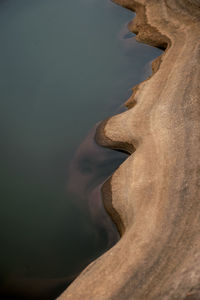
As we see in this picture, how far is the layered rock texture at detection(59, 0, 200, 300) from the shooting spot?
260 centimetres

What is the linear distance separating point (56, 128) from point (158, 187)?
179cm

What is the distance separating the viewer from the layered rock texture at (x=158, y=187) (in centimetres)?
260

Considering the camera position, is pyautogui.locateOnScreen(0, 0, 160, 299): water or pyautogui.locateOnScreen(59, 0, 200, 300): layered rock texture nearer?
pyautogui.locateOnScreen(59, 0, 200, 300): layered rock texture

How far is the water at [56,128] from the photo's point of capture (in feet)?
11.0

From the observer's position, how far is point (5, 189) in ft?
13.3

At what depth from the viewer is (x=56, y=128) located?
4566mm

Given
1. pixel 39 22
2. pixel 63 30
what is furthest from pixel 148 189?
pixel 39 22

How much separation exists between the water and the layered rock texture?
0.80 feet

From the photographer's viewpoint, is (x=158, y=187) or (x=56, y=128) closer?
(x=158, y=187)

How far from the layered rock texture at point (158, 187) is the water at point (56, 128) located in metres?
0.24

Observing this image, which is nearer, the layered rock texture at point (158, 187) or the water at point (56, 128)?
the layered rock texture at point (158, 187)

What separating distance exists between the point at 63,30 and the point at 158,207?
4088 millimetres

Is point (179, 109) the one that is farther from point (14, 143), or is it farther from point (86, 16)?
point (86, 16)

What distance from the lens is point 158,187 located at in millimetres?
3217
